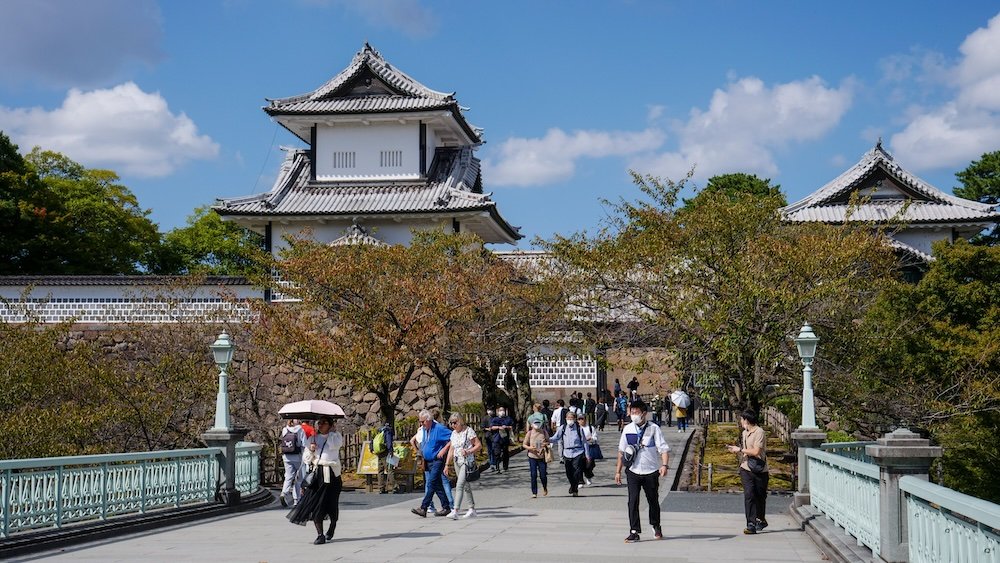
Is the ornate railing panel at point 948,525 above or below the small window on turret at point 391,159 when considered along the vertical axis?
below

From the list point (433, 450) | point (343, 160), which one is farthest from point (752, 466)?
point (343, 160)

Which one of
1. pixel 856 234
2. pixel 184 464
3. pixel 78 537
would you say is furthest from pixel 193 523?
pixel 856 234

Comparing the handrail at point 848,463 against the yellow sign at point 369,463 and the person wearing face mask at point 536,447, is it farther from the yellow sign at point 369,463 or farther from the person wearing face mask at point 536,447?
the yellow sign at point 369,463

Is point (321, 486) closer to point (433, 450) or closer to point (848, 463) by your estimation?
point (433, 450)

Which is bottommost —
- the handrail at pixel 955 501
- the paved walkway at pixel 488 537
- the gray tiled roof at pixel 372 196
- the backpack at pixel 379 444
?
the paved walkway at pixel 488 537

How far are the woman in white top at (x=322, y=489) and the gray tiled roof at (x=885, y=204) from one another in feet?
100

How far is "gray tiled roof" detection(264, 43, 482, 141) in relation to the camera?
38688 mm

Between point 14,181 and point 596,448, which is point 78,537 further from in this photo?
point 14,181

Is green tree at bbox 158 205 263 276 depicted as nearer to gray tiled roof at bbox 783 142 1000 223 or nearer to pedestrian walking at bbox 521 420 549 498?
gray tiled roof at bbox 783 142 1000 223

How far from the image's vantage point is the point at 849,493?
12.4 m

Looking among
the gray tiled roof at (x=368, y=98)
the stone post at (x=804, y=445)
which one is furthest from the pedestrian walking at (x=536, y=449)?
the gray tiled roof at (x=368, y=98)

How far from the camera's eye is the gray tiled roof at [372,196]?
36.7 metres

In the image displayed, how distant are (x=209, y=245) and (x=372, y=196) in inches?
921

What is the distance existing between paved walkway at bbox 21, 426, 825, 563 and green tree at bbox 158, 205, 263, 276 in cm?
3997
